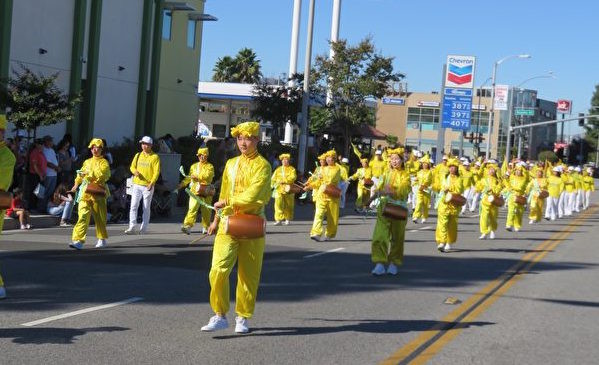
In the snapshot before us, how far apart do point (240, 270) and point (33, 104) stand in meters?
12.1

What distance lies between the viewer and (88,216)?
13.1m

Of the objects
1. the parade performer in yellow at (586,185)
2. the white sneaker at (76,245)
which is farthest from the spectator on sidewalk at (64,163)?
the parade performer in yellow at (586,185)

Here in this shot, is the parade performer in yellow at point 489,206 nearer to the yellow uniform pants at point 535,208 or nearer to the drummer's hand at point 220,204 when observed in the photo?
the yellow uniform pants at point 535,208

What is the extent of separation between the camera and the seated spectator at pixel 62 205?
17.1 meters

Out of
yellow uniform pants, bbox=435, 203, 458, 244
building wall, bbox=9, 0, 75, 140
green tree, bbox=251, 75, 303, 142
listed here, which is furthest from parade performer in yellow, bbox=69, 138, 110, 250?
green tree, bbox=251, 75, 303, 142

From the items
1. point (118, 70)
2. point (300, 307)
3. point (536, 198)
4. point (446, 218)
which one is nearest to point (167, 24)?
point (118, 70)

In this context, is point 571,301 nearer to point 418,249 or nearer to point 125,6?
point 418,249

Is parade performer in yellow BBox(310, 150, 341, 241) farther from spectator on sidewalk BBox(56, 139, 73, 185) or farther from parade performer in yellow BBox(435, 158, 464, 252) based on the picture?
spectator on sidewalk BBox(56, 139, 73, 185)

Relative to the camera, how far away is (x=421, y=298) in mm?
10242

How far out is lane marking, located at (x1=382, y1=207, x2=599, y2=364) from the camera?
23.3ft

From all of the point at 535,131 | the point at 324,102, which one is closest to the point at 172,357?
the point at 324,102

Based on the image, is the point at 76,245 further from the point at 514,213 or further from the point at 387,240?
the point at 514,213

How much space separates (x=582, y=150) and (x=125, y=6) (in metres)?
103

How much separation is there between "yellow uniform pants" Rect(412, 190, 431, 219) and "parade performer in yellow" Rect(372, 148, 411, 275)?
427 inches
